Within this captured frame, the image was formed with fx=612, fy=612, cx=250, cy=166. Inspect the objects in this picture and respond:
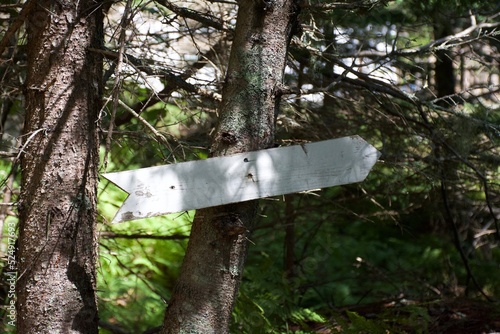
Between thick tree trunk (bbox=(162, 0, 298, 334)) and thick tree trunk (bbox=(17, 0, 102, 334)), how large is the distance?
50 cm

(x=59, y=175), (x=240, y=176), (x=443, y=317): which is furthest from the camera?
(x=443, y=317)

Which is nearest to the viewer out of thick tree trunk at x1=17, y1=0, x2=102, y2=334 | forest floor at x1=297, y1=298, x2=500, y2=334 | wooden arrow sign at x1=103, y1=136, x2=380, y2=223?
wooden arrow sign at x1=103, y1=136, x2=380, y2=223

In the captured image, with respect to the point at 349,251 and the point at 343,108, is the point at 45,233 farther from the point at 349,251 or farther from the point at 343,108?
the point at 349,251

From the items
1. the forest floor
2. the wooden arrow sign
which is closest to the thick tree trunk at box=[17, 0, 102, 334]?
the wooden arrow sign

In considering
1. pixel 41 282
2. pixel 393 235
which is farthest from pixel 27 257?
pixel 393 235

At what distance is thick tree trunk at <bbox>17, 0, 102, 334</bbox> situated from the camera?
2.68m

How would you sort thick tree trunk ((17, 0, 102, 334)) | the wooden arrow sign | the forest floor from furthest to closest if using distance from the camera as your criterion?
the forest floor
thick tree trunk ((17, 0, 102, 334))
the wooden arrow sign

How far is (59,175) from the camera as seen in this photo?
2715 mm

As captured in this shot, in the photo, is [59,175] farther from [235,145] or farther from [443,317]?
[443,317]

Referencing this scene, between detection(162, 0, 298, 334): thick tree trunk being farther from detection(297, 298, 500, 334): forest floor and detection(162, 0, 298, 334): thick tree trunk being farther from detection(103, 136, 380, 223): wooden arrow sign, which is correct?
detection(297, 298, 500, 334): forest floor

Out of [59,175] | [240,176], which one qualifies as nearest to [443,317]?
[240,176]

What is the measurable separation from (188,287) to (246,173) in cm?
53

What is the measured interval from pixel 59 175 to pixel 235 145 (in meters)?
0.81

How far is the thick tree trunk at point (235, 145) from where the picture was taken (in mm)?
2498
